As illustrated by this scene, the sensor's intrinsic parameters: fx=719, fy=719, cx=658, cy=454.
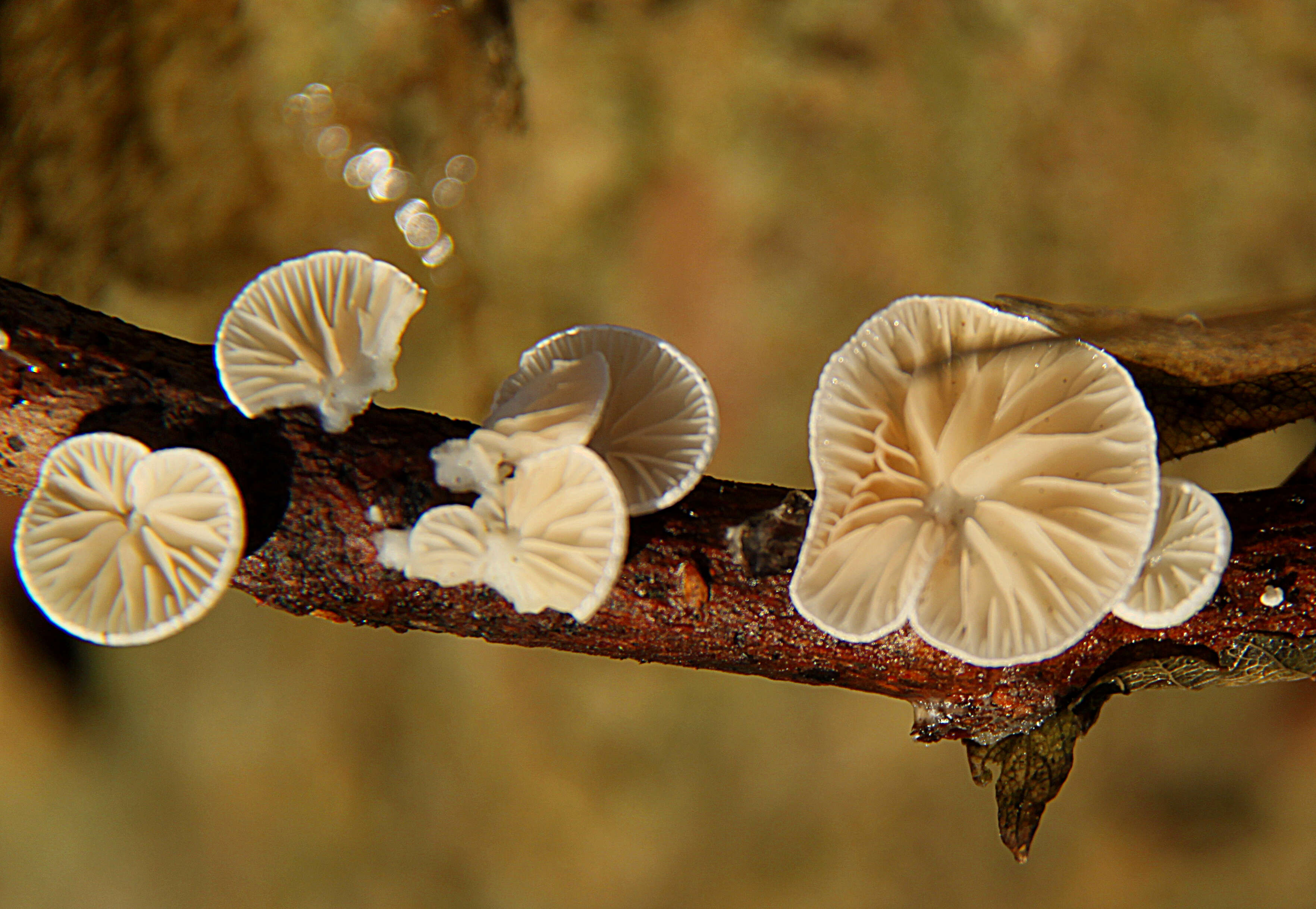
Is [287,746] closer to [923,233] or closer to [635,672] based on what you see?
[635,672]

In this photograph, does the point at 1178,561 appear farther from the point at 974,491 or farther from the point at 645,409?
the point at 645,409

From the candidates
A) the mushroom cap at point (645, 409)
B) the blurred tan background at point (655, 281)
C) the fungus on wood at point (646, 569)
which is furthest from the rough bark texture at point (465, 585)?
the blurred tan background at point (655, 281)

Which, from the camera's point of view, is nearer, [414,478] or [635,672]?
[414,478]

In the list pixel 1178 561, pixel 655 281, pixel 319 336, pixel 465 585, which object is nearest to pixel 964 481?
pixel 1178 561

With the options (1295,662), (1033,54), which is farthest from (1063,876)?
(1033,54)

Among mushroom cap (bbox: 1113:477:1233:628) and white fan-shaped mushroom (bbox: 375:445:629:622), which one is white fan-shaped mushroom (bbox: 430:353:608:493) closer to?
white fan-shaped mushroom (bbox: 375:445:629:622)
